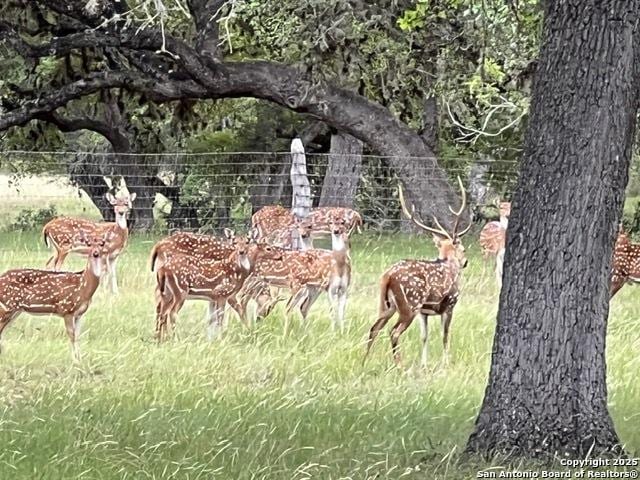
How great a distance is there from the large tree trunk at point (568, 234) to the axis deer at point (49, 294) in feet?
10.8

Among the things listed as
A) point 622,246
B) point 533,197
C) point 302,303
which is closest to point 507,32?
point 622,246

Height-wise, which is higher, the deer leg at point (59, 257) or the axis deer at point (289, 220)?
the axis deer at point (289, 220)

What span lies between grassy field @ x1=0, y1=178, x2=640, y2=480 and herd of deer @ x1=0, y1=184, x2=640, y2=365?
0.25 m

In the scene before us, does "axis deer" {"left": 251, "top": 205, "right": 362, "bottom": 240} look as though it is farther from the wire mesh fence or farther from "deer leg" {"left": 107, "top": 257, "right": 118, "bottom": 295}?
the wire mesh fence

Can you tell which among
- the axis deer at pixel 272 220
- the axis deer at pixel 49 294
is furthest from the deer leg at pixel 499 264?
the axis deer at pixel 49 294

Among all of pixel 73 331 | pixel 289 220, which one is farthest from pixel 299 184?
pixel 73 331

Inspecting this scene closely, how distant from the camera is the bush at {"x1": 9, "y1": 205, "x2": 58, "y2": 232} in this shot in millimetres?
21797

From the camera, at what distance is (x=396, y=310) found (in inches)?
318

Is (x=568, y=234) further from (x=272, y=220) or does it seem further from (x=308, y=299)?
(x=272, y=220)

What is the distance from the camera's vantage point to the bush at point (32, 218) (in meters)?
21.8

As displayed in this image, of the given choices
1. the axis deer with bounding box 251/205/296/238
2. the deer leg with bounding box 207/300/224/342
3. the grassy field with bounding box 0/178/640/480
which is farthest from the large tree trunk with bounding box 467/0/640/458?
the axis deer with bounding box 251/205/296/238

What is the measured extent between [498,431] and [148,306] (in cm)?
510

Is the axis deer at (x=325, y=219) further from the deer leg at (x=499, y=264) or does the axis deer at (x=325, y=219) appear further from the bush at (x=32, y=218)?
the bush at (x=32, y=218)

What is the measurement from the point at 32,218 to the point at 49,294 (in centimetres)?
1576
